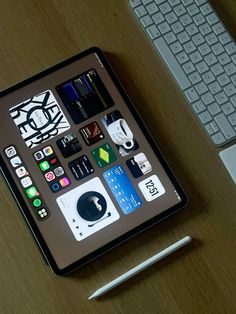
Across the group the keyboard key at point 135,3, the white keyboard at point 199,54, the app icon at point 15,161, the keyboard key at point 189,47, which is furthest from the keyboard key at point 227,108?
the app icon at point 15,161

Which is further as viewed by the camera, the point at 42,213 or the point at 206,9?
the point at 206,9

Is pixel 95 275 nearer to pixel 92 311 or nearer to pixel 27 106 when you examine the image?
pixel 92 311

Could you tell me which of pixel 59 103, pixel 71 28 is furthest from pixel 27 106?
pixel 71 28

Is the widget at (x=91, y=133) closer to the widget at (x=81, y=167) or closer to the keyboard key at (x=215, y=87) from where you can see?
the widget at (x=81, y=167)

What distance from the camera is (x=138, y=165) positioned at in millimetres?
684

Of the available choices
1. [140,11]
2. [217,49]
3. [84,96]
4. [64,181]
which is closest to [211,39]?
[217,49]

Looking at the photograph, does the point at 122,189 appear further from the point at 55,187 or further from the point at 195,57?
the point at 195,57

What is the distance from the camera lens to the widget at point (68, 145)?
68 cm

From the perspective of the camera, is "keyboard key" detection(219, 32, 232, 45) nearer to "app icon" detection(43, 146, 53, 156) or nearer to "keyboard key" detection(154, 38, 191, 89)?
"keyboard key" detection(154, 38, 191, 89)

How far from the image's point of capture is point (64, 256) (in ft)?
2.13

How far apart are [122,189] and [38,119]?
0.53 feet

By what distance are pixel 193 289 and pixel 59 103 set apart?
1.10ft

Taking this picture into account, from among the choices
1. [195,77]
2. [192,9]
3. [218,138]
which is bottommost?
[218,138]

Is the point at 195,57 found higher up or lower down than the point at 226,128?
higher up
